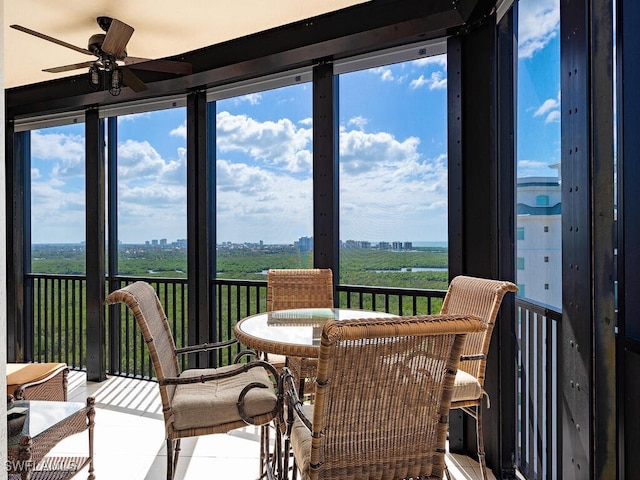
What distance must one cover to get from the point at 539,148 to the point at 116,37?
8.43ft

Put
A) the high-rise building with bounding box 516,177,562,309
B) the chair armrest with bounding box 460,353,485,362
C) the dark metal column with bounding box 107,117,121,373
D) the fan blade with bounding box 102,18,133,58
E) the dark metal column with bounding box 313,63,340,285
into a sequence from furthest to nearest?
the dark metal column with bounding box 107,117,121,373
the dark metal column with bounding box 313,63,340,285
the fan blade with bounding box 102,18,133,58
the chair armrest with bounding box 460,353,485,362
the high-rise building with bounding box 516,177,562,309

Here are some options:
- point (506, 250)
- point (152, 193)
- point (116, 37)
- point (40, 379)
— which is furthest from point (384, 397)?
point (152, 193)

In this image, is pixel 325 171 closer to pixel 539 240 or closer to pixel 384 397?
pixel 539 240

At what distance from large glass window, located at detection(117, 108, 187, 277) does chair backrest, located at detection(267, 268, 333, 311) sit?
4.84 ft

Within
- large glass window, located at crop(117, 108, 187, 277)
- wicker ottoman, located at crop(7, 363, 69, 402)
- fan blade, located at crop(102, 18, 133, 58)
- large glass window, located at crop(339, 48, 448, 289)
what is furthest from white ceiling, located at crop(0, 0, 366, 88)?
wicker ottoman, located at crop(7, 363, 69, 402)

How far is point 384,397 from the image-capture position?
4.56 ft

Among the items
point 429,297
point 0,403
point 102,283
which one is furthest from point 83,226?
point 0,403

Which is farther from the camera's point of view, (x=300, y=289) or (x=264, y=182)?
(x=264, y=182)

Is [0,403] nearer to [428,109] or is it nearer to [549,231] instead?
[549,231]

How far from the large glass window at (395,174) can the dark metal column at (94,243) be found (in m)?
2.63

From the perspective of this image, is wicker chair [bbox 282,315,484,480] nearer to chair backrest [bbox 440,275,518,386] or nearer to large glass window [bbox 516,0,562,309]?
chair backrest [bbox 440,275,518,386]

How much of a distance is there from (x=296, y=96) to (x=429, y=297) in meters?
2.07

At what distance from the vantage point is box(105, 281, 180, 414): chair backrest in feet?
6.01

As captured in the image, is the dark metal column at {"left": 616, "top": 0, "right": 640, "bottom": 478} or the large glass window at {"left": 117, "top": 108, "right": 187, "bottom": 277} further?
the large glass window at {"left": 117, "top": 108, "right": 187, "bottom": 277}
